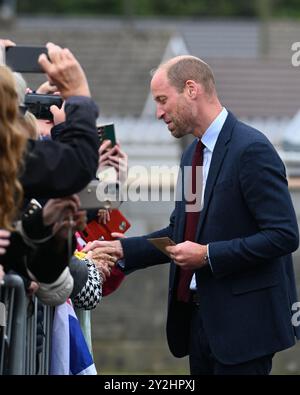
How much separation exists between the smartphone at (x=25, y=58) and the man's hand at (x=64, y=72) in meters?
0.08

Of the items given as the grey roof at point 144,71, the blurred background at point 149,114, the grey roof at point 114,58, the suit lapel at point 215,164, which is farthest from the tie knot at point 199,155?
the grey roof at point 114,58

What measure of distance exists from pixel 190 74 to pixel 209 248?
789 mm

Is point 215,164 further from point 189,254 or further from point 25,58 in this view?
point 25,58

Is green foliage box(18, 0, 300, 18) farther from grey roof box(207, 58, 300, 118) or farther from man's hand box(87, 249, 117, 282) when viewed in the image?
man's hand box(87, 249, 117, 282)

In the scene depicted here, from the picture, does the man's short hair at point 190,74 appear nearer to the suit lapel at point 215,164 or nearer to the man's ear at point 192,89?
the man's ear at point 192,89

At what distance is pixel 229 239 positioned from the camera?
514 centimetres

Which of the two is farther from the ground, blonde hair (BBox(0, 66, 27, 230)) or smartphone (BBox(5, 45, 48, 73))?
smartphone (BBox(5, 45, 48, 73))

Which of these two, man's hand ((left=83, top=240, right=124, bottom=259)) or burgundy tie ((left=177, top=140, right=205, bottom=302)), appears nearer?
burgundy tie ((left=177, top=140, right=205, bottom=302))

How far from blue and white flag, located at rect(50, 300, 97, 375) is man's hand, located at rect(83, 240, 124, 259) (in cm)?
41

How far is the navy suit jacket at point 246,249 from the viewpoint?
501 cm

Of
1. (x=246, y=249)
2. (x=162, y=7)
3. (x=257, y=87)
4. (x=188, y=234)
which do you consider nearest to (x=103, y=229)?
(x=188, y=234)

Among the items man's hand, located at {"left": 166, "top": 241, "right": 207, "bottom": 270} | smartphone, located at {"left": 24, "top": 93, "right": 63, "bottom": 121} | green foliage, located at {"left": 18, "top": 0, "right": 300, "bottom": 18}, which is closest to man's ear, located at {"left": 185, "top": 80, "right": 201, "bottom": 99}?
smartphone, located at {"left": 24, "top": 93, "right": 63, "bottom": 121}

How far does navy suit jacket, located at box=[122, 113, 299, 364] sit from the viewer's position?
5008mm

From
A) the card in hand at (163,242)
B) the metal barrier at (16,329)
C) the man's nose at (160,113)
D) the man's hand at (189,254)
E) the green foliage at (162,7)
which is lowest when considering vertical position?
the metal barrier at (16,329)
